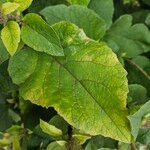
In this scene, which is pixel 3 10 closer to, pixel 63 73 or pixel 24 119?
pixel 63 73

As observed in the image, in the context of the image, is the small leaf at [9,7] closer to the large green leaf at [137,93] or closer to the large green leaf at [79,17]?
the large green leaf at [79,17]

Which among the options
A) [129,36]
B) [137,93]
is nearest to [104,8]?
[129,36]

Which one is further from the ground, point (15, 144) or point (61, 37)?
point (61, 37)

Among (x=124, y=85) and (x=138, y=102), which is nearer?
(x=124, y=85)

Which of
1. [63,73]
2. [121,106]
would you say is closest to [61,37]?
[63,73]

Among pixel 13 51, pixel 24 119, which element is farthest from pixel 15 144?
pixel 13 51

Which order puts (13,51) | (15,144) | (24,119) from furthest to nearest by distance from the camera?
1. (24,119)
2. (15,144)
3. (13,51)

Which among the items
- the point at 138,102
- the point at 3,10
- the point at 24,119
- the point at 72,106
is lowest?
the point at 24,119

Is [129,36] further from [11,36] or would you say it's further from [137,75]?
[11,36]

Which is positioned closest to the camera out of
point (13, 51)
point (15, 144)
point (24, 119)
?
point (13, 51)
